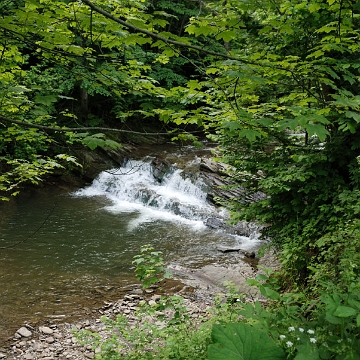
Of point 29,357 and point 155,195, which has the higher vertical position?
point 155,195

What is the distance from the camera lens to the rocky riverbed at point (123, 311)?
480 cm

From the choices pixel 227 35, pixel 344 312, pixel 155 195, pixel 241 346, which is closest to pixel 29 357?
pixel 241 346

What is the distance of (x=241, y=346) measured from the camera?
1398mm

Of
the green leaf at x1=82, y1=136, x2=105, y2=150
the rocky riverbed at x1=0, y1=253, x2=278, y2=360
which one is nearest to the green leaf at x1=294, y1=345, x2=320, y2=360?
the green leaf at x1=82, y1=136, x2=105, y2=150

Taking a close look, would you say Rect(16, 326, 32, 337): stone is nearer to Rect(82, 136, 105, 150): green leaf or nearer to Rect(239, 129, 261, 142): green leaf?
Rect(82, 136, 105, 150): green leaf

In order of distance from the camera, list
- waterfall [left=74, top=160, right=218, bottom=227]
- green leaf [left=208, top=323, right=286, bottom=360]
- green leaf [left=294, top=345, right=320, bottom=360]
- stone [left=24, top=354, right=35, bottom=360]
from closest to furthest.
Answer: green leaf [left=208, top=323, right=286, bottom=360]
green leaf [left=294, top=345, right=320, bottom=360]
stone [left=24, top=354, right=35, bottom=360]
waterfall [left=74, top=160, right=218, bottom=227]

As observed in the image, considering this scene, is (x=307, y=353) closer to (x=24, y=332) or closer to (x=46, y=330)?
(x=46, y=330)

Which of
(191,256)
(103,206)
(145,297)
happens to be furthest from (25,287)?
(103,206)

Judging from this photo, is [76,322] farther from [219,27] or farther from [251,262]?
[219,27]

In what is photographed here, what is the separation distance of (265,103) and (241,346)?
158 inches

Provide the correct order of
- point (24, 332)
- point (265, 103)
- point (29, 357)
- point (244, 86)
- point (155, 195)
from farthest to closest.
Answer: point (155, 195), point (24, 332), point (265, 103), point (29, 357), point (244, 86)

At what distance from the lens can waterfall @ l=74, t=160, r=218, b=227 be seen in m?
10.8

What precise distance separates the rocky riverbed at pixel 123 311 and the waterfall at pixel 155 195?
3.21 meters

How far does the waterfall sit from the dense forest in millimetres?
5327
